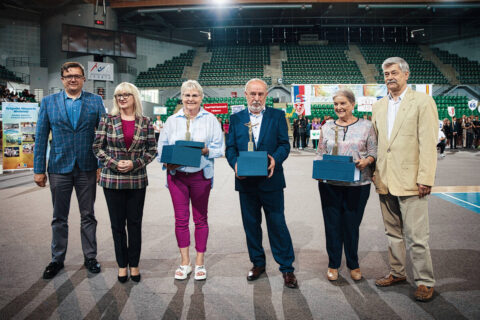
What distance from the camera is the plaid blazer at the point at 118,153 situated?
2.54 metres

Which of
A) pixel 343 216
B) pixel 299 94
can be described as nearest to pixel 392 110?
pixel 343 216

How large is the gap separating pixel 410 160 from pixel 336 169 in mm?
541

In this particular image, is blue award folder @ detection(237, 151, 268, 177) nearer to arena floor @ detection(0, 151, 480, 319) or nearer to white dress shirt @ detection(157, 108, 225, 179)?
white dress shirt @ detection(157, 108, 225, 179)

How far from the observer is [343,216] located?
2.65 metres

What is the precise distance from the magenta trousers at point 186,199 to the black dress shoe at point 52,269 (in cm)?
108

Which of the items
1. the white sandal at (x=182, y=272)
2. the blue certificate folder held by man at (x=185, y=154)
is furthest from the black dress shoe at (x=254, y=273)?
the blue certificate folder held by man at (x=185, y=154)

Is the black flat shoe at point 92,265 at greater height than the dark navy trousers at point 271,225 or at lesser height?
lesser

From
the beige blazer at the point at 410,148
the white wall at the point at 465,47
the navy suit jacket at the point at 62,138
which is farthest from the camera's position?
the white wall at the point at 465,47

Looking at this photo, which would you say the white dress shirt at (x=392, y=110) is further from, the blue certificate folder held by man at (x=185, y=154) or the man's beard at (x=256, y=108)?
the blue certificate folder held by man at (x=185, y=154)

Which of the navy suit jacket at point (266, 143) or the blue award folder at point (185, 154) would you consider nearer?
the blue award folder at point (185, 154)

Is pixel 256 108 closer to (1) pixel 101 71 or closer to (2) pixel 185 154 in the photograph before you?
(2) pixel 185 154

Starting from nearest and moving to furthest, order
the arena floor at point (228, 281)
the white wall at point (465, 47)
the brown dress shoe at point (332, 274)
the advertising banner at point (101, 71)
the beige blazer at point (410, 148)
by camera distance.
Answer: the arena floor at point (228, 281)
the beige blazer at point (410, 148)
the brown dress shoe at point (332, 274)
the advertising banner at point (101, 71)
the white wall at point (465, 47)

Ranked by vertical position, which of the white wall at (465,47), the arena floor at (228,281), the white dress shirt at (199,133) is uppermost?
the white wall at (465,47)

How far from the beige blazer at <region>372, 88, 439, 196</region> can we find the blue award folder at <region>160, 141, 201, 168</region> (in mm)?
1375
